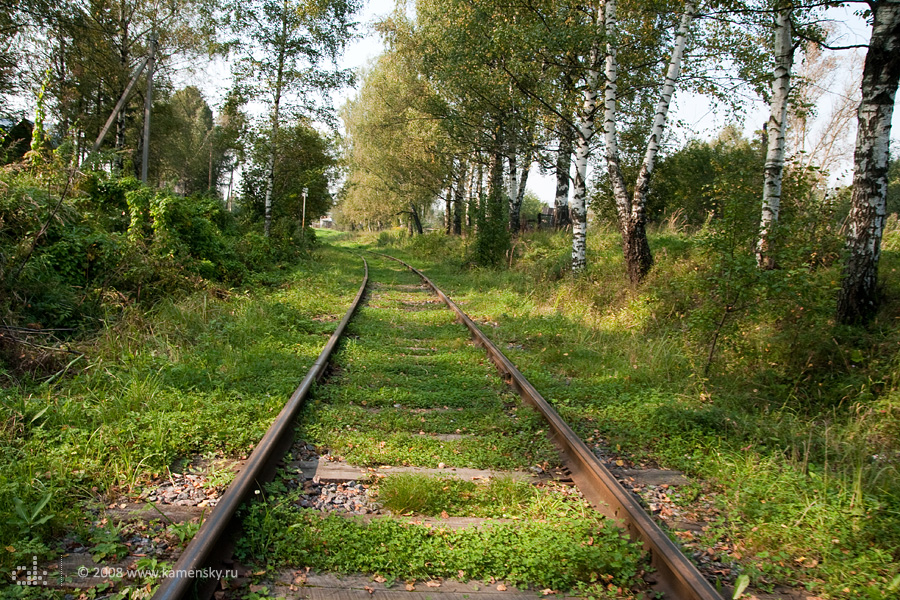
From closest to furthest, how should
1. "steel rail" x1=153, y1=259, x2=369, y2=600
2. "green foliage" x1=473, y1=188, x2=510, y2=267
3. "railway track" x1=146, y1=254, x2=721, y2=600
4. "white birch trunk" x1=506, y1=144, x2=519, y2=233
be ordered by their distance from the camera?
"steel rail" x1=153, y1=259, x2=369, y2=600
"railway track" x1=146, y1=254, x2=721, y2=600
"green foliage" x1=473, y1=188, x2=510, y2=267
"white birch trunk" x1=506, y1=144, x2=519, y2=233

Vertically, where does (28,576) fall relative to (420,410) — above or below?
below

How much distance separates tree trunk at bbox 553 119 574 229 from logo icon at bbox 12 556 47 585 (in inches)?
595

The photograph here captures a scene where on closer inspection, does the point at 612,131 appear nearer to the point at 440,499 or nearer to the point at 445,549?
the point at 440,499

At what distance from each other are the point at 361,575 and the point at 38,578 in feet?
4.51

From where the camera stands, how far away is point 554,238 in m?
16.3

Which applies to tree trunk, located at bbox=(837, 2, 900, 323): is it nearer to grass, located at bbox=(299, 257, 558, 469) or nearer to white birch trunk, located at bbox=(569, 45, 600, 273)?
grass, located at bbox=(299, 257, 558, 469)

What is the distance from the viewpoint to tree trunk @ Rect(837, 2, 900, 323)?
5.88 m

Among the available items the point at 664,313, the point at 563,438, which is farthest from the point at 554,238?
the point at 563,438

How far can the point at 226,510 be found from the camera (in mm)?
2777

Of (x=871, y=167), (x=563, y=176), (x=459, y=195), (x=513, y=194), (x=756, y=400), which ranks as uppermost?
(x=459, y=195)

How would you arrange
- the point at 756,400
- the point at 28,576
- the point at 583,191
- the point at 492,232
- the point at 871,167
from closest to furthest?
the point at 28,576 → the point at 756,400 → the point at 871,167 → the point at 583,191 → the point at 492,232

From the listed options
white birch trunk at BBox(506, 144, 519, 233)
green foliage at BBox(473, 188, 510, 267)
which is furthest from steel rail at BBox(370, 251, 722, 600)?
white birch trunk at BBox(506, 144, 519, 233)

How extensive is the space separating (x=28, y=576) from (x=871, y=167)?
25.4 feet

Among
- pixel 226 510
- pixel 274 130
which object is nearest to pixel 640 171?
pixel 226 510
